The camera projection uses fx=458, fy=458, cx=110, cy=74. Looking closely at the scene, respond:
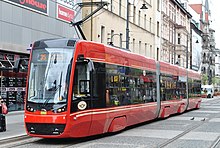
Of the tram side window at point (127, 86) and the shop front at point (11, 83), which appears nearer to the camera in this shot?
the tram side window at point (127, 86)

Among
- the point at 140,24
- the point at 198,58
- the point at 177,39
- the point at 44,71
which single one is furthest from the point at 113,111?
the point at 198,58

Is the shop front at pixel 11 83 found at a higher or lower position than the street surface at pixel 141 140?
higher

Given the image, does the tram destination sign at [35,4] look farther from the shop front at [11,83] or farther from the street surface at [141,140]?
the street surface at [141,140]

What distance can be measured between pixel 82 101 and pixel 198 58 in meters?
87.6

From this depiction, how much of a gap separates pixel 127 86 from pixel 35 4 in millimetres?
10452

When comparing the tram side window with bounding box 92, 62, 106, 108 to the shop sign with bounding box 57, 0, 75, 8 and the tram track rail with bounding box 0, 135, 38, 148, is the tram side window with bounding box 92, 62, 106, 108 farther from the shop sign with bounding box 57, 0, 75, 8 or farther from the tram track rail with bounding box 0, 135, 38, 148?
the shop sign with bounding box 57, 0, 75, 8

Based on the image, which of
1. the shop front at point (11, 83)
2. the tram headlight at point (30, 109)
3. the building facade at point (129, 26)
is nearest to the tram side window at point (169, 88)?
the building facade at point (129, 26)

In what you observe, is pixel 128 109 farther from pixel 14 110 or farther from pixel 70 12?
pixel 70 12

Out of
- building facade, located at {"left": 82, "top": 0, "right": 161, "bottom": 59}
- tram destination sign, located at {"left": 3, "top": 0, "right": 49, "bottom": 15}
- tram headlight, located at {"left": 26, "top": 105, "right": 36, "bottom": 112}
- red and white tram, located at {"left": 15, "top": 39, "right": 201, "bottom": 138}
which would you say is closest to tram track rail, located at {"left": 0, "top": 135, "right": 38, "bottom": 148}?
red and white tram, located at {"left": 15, "top": 39, "right": 201, "bottom": 138}

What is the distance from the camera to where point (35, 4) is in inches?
1026

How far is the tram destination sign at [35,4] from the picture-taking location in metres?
24.6

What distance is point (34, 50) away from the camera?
14.4 m

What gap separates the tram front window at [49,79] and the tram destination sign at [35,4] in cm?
1074

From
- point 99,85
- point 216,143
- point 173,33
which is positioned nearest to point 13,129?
point 99,85
